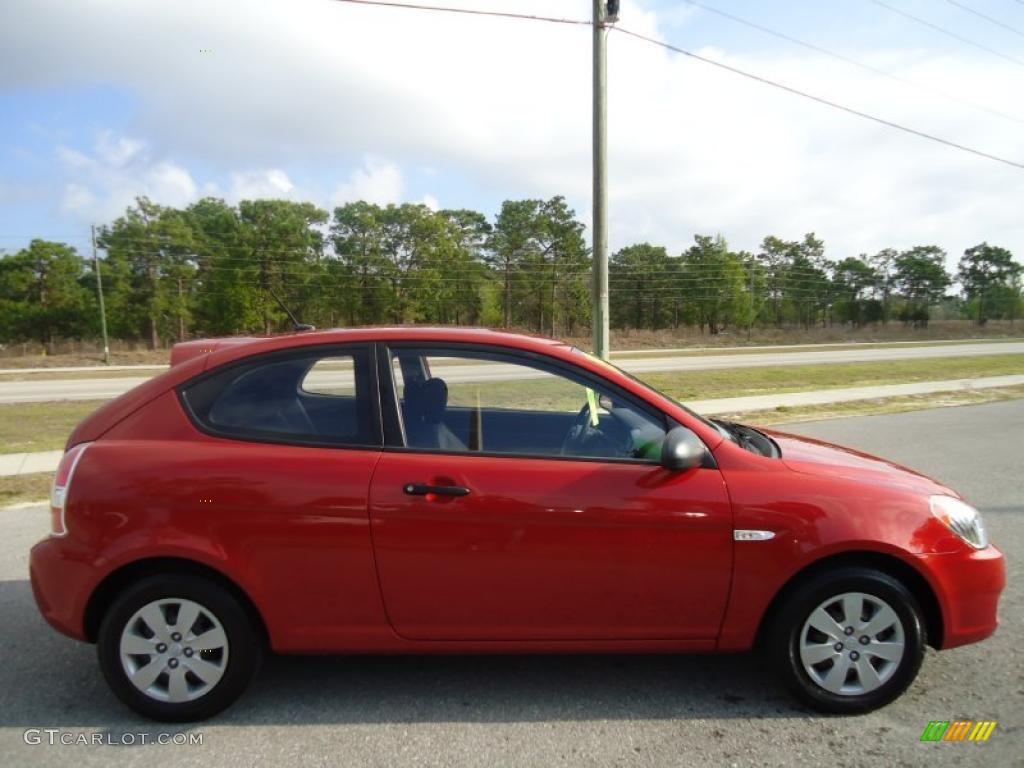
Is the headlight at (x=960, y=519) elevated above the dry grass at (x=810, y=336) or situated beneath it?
elevated above

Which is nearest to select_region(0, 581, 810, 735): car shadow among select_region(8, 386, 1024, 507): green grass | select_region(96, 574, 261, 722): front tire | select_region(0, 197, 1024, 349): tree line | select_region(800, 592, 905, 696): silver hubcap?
select_region(96, 574, 261, 722): front tire

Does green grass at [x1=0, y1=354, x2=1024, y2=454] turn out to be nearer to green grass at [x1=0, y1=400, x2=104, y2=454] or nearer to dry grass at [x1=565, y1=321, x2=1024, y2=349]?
green grass at [x1=0, y1=400, x2=104, y2=454]

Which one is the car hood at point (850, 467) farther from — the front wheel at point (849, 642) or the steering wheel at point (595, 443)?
the steering wheel at point (595, 443)

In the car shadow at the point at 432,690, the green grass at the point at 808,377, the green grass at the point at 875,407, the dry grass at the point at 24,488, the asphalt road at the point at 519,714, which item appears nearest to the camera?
the asphalt road at the point at 519,714

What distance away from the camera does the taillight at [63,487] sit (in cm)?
277

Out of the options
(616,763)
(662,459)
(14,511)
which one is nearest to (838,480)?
(662,459)

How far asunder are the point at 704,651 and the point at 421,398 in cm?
171

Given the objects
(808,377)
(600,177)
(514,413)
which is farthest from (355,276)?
(514,413)

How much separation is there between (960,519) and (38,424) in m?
14.4

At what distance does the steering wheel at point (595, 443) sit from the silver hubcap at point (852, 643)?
1.05 metres

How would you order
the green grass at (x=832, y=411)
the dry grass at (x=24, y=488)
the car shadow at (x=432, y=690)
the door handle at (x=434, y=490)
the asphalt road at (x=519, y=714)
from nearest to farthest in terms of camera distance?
the asphalt road at (x=519, y=714)
the door handle at (x=434, y=490)
the car shadow at (x=432, y=690)
the dry grass at (x=24, y=488)
the green grass at (x=832, y=411)

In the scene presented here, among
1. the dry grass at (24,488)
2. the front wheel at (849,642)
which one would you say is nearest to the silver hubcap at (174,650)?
the front wheel at (849,642)

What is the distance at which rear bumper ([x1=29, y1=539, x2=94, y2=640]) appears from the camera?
2.75 m

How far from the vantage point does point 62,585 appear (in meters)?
2.78
